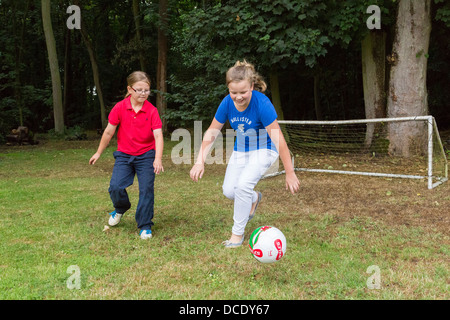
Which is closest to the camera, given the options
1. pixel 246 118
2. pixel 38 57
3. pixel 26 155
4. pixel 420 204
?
pixel 246 118

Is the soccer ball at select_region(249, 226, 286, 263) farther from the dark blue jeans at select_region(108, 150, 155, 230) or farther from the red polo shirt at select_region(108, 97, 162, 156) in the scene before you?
the red polo shirt at select_region(108, 97, 162, 156)

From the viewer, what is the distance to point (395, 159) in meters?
10.6

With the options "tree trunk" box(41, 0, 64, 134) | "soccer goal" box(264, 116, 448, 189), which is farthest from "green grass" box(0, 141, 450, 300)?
"tree trunk" box(41, 0, 64, 134)

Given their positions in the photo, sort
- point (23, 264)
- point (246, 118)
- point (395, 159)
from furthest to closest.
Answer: point (395, 159) → point (246, 118) → point (23, 264)

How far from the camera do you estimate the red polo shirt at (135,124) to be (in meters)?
4.96

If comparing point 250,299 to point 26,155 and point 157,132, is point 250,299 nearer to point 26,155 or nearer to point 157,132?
point 157,132

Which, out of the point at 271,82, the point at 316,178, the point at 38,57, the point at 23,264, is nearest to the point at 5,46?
the point at 38,57

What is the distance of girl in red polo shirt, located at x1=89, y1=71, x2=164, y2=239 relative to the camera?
485cm

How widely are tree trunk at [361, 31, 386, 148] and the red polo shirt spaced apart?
348 inches

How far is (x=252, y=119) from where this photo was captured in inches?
167

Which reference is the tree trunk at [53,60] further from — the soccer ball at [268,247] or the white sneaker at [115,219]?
the soccer ball at [268,247]

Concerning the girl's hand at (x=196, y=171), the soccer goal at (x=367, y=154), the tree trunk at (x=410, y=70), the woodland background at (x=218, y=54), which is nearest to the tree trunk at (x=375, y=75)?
the woodland background at (x=218, y=54)

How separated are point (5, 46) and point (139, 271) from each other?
23.2 m

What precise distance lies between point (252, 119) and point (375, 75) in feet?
31.3
